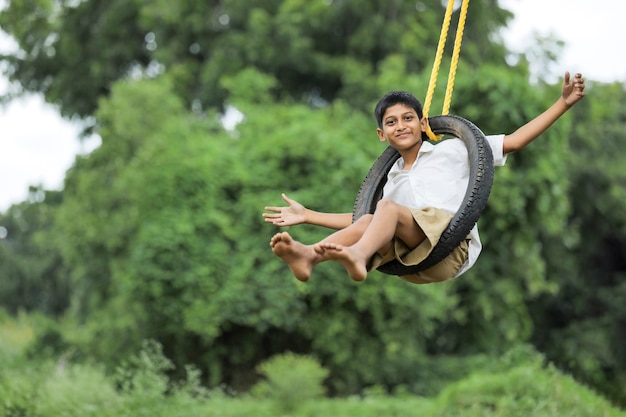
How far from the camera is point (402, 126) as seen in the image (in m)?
4.67

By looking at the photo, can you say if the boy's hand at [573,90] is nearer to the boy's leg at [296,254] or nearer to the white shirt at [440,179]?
the white shirt at [440,179]

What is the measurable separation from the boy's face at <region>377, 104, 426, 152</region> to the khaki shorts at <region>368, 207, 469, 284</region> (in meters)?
0.38

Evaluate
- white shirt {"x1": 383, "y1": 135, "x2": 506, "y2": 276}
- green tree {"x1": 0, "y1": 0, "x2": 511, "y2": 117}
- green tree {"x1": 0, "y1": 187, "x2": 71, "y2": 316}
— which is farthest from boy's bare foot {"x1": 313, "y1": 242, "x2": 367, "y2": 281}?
green tree {"x1": 0, "y1": 187, "x2": 71, "y2": 316}

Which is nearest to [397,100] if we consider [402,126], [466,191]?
[402,126]

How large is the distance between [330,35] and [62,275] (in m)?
11.5

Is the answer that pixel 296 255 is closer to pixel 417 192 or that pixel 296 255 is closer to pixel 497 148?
pixel 417 192

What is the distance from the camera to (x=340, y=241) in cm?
429

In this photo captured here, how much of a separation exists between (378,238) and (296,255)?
404 millimetres

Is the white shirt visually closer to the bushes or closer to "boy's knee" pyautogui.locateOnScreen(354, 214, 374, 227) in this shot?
"boy's knee" pyautogui.locateOnScreen(354, 214, 374, 227)

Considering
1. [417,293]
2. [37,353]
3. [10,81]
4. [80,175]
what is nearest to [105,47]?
[10,81]

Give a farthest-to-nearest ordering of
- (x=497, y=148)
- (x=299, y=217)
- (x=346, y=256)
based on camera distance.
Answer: (x=299, y=217)
(x=497, y=148)
(x=346, y=256)

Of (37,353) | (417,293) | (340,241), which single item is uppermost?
(37,353)

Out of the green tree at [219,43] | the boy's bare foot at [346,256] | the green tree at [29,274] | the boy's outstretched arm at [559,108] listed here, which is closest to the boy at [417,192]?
the boy's outstretched arm at [559,108]

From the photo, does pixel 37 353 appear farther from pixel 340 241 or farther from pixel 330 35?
pixel 340 241
